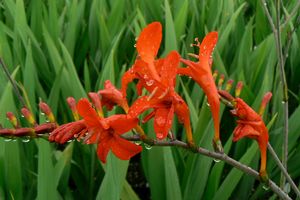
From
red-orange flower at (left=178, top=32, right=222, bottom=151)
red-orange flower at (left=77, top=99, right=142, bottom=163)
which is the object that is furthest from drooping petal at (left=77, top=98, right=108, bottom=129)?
red-orange flower at (left=178, top=32, right=222, bottom=151)

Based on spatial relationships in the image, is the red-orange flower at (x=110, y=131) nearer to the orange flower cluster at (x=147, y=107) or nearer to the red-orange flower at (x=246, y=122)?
the orange flower cluster at (x=147, y=107)

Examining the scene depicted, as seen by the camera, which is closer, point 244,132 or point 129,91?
point 244,132

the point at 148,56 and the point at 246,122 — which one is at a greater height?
the point at 148,56

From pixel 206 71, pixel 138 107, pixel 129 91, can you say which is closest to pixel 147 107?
pixel 138 107

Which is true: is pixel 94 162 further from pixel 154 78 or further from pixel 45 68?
pixel 154 78

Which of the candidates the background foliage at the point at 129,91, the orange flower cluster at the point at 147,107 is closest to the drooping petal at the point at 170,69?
the orange flower cluster at the point at 147,107

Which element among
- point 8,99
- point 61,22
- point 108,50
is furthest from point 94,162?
point 61,22

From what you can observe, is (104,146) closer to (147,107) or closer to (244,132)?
(147,107)
